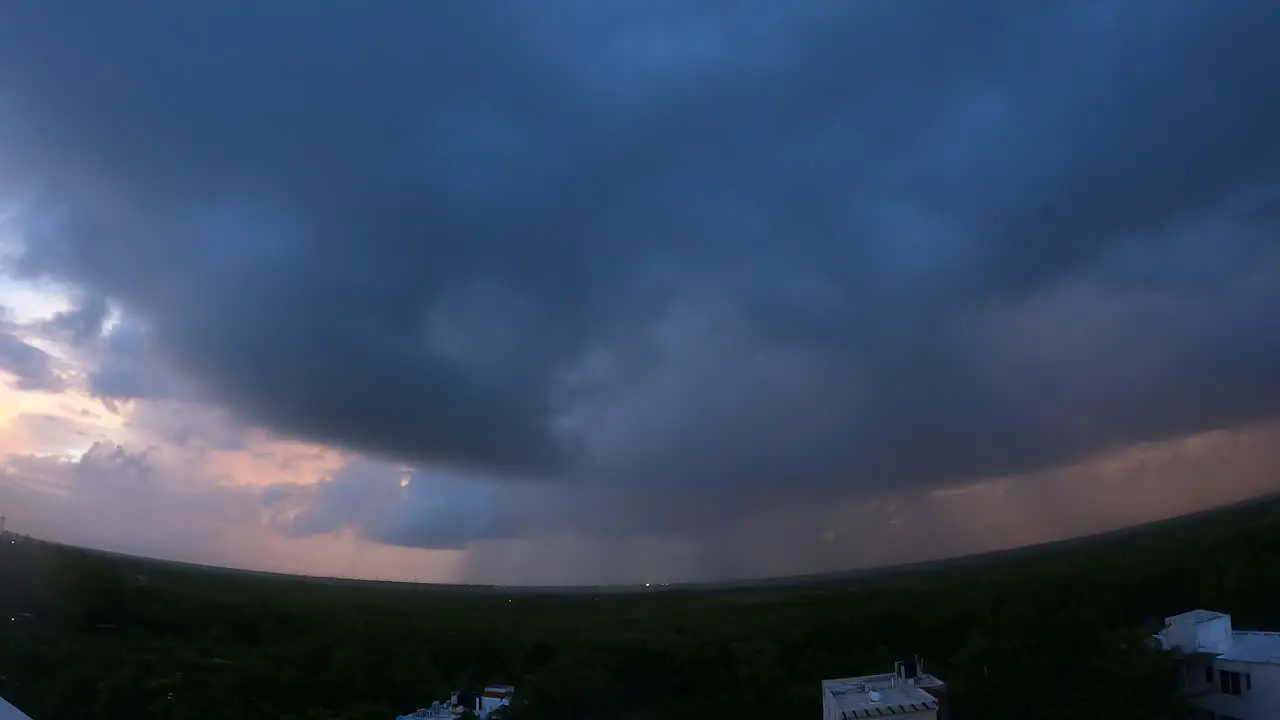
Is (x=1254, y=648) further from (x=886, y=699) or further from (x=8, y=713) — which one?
(x=8, y=713)

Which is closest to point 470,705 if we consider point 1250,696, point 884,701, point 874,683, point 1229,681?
point 874,683

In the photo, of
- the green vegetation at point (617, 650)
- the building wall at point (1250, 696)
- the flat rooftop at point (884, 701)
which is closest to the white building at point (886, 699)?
the flat rooftop at point (884, 701)

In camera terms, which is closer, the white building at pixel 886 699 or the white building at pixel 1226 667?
the white building at pixel 886 699

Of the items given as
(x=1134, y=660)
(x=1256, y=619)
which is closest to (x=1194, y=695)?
(x=1134, y=660)

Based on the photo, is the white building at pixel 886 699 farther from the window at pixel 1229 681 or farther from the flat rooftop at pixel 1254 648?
the flat rooftop at pixel 1254 648

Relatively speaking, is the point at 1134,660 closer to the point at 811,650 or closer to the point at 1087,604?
the point at 1087,604

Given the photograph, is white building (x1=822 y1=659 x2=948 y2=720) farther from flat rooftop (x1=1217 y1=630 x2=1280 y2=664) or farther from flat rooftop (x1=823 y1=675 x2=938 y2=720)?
flat rooftop (x1=1217 y1=630 x2=1280 y2=664)

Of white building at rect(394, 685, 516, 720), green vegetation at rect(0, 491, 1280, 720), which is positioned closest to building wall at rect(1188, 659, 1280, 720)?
green vegetation at rect(0, 491, 1280, 720)
